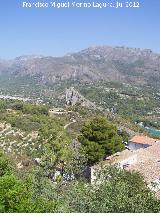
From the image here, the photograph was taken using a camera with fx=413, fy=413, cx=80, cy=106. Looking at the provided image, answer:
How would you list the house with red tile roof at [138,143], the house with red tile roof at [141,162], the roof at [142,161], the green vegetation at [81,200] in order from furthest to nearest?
the house with red tile roof at [138,143], the roof at [142,161], the house with red tile roof at [141,162], the green vegetation at [81,200]

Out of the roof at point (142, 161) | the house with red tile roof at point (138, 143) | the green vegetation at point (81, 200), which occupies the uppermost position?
the green vegetation at point (81, 200)

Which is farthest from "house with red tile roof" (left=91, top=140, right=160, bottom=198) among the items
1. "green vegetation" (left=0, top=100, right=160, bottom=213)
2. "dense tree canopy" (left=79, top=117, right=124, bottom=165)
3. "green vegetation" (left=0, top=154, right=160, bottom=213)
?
"green vegetation" (left=0, top=154, right=160, bottom=213)

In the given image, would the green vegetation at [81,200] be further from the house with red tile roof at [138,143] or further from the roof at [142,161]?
the house with red tile roof at [138,143]

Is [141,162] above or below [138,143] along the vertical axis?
above

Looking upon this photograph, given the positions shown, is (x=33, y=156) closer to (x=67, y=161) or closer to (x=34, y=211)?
(x=67, y=161)

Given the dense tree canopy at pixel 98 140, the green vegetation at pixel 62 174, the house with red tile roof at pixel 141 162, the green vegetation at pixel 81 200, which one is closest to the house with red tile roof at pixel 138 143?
the green vegetation at pixel 62 174

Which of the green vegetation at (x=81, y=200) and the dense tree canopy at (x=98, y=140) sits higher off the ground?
the green vegetation at (x=81, y=200)

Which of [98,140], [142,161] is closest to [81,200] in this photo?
[142,161]

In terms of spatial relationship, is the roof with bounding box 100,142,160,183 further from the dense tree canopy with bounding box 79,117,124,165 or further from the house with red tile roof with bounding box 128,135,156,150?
the house with red tile roof with bounding box 128,135,156,150

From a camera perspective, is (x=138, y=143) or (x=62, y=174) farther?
(x=138, y=143)

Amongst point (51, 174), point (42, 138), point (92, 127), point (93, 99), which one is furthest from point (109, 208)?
point (93, 99)

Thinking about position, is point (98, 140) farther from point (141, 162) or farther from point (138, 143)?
point (138, 143)
